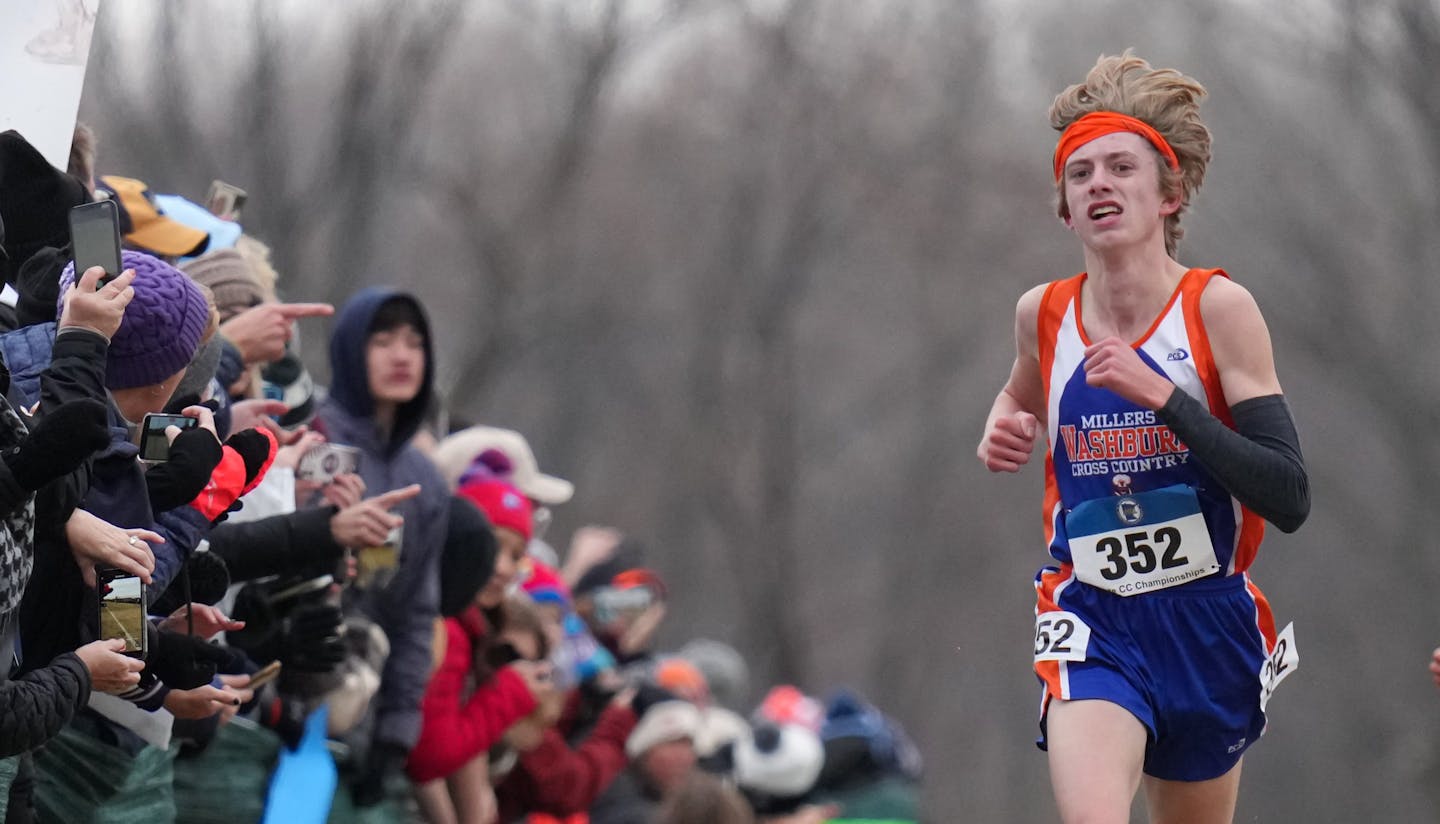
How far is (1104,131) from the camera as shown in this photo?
5195 millimetres

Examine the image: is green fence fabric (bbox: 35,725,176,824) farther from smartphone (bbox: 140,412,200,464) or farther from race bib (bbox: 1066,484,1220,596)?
race bib (bbox: 1066,484,1220,596)

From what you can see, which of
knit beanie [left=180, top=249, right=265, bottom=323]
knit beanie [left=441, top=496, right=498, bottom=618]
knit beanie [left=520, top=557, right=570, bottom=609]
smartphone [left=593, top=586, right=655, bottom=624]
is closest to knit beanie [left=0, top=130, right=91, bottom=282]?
knit beanie [left=180, top=249, right=265, bottom=323]

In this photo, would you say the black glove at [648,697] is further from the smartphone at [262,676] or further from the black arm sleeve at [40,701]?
the black arm sleeve at [40,701]

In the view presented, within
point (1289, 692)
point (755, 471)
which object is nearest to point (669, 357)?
point (755, 471)

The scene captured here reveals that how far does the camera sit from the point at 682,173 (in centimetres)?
2322

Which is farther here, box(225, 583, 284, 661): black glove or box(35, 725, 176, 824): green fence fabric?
box(225, 583, 284, 661): black glove

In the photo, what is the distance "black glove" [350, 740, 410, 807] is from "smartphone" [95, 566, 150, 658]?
8.91 ft

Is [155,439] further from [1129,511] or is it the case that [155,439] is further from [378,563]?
[378,563]

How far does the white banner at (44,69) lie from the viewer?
6.00 metres

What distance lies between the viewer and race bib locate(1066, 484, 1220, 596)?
16.3 ft

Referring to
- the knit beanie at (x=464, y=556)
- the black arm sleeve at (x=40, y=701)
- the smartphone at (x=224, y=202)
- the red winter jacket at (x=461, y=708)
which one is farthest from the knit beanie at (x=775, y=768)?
the black arm sleeve at (x=40, y=701)

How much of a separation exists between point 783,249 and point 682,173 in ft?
4.60

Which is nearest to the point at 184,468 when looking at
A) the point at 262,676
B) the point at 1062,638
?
the point at 262,676

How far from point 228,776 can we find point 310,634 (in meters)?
0.54
